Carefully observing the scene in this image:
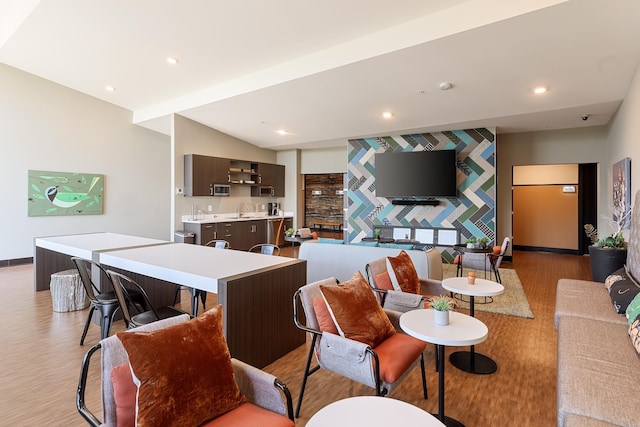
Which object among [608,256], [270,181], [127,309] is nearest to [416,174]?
[608,256]

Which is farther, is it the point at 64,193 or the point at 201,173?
the point at 201,173

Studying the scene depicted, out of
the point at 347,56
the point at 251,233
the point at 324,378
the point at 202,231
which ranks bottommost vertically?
the point at 324,378

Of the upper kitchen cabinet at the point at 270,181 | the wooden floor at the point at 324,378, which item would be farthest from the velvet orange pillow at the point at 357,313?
the upper kitchen cabinet at the point at 270,181

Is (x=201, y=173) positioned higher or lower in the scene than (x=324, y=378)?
higher

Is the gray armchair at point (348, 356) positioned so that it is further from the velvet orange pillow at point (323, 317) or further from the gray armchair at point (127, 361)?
the gray armchair at point (127, 361)

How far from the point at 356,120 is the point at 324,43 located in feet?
7.88

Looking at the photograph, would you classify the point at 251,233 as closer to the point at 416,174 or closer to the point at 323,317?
the point at 416,174

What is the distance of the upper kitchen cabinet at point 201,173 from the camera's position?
751cm

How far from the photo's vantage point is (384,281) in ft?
10.0

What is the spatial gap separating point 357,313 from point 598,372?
126 cm

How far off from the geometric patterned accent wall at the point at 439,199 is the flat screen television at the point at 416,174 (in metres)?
0.26

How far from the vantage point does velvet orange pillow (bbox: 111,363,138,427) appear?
1.29 meters

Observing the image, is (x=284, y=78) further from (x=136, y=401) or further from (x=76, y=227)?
(x=76, y=227)

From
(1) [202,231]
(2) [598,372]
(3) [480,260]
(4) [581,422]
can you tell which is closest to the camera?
(4) [581,422]
